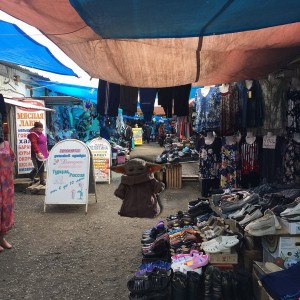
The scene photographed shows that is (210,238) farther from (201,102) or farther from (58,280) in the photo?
(201,102)

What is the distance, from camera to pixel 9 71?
33.0ft

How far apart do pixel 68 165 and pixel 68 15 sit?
5.16 meters

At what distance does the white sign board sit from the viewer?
7117mm

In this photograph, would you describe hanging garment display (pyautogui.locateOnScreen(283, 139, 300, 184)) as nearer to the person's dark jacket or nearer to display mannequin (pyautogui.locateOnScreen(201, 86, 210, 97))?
the person's dark jacket

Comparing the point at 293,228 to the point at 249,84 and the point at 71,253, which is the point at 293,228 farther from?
the point at 71,253

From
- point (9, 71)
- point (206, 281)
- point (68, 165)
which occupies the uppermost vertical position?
point (9, 71)

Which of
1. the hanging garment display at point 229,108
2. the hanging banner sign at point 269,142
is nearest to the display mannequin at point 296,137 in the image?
the hanging banner sign at point 269,142

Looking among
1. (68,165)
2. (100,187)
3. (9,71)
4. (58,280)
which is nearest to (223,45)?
(58,280)

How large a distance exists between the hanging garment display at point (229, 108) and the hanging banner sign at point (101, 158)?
544 centimetres

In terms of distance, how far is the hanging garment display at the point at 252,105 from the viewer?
481 cm

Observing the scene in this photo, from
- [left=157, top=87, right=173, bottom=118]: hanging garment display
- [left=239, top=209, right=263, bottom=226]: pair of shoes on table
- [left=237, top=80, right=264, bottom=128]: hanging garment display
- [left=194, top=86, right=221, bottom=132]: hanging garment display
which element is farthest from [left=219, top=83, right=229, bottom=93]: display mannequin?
[left=239, top=209, right=263, bottom=226]: pair of shoes on table

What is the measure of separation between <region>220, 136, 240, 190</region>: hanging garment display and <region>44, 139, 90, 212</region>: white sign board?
9.47 feet

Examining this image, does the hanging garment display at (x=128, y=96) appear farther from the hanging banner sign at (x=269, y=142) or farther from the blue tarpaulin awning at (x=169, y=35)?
the hanging banner sign at (x=269, y=142)

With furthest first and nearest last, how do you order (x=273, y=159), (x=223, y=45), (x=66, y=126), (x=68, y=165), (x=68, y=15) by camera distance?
1. (x=66, y=126)
2. (x=68, y=165)
3. (x=273, y=159)
4. (x=223, y=45)
5. (x=68, y=15)
